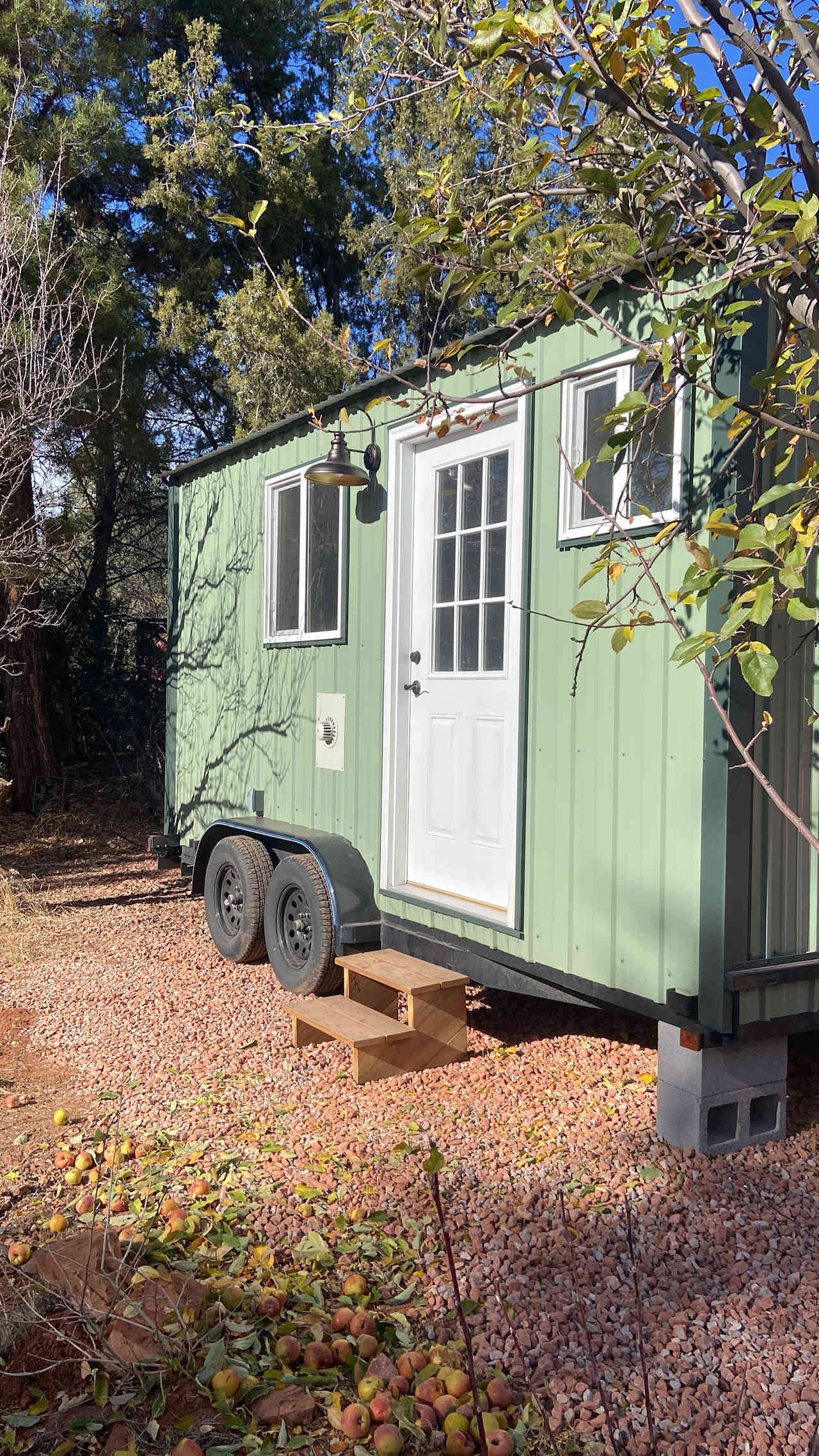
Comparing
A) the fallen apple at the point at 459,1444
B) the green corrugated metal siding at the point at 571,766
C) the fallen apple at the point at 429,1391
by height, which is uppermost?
the green corrugated metal siding at the point at 571,766

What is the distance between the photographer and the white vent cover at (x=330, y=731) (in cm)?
567

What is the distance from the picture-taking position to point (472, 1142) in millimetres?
3758

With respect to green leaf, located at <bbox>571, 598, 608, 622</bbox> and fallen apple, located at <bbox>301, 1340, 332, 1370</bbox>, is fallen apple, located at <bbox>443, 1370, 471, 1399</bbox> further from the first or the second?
green leaf, located at <bbox>571, 598, 608, 622</bbox>

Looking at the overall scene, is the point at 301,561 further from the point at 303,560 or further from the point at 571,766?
the point at 571,766

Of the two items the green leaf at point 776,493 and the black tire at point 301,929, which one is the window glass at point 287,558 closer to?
the black tire at point 301,929

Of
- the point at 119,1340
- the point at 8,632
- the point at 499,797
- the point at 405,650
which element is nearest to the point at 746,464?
the point at 499,797

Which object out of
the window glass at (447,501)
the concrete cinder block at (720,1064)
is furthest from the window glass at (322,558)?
the concrete cinder block at (720,1064)

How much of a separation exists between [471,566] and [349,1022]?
78.0 inches

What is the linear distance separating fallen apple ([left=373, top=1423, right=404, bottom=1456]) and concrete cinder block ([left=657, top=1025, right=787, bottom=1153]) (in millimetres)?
1689

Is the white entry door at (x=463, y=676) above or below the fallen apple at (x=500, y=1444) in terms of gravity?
above

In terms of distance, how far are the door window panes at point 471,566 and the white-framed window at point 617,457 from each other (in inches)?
20.8

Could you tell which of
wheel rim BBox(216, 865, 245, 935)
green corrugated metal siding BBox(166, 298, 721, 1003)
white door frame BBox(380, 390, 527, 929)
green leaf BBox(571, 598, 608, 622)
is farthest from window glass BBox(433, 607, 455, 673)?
green leaf BBox(571, 598, 608, 622)

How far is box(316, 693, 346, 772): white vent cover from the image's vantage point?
567 centimetres

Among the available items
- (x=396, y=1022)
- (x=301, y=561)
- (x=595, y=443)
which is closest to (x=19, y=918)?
(x=301, y=561)
